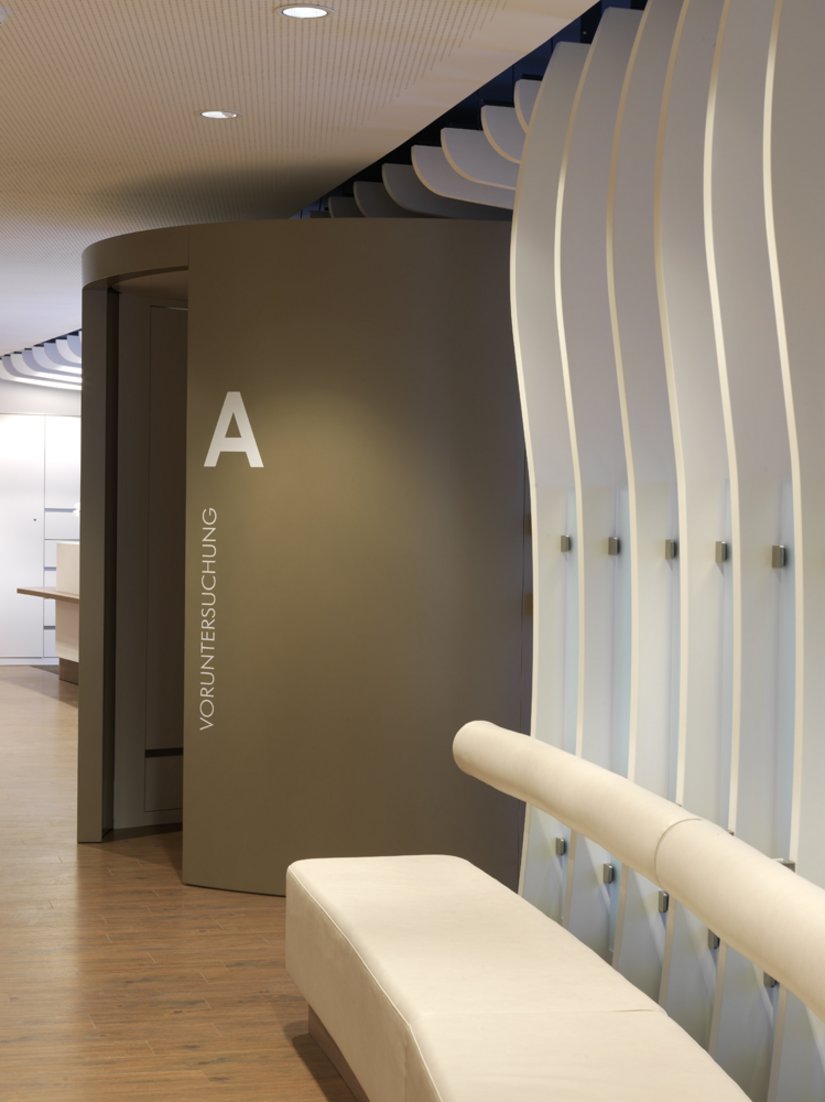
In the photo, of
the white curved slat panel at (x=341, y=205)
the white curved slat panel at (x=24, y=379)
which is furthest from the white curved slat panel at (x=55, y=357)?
the white curved slat panel at (x=341, y=205)

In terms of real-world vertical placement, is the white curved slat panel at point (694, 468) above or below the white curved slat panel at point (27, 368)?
below

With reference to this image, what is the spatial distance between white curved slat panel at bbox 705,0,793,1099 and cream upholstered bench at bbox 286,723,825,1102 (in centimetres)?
23

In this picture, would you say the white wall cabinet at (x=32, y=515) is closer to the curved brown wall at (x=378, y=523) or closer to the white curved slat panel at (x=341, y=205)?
the white curved slat panel at (x=341, y=205)

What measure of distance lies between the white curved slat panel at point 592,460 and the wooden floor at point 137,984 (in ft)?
3.30

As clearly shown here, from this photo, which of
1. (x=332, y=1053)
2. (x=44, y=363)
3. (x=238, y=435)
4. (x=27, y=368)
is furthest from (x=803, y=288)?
(x=27, y=368)

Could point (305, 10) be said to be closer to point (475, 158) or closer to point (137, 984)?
point (475, 158)

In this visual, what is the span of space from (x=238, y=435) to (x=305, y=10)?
2.28 metres

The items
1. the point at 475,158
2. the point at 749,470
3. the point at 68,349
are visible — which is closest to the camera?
the point at 749,470

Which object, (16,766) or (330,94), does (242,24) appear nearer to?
(330,94)

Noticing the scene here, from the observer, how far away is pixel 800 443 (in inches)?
124

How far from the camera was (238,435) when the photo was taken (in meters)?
6.35

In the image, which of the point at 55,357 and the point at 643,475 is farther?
the point at 55,357

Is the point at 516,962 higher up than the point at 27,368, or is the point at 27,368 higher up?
the point at 27,368

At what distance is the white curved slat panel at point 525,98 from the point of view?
5.27m
